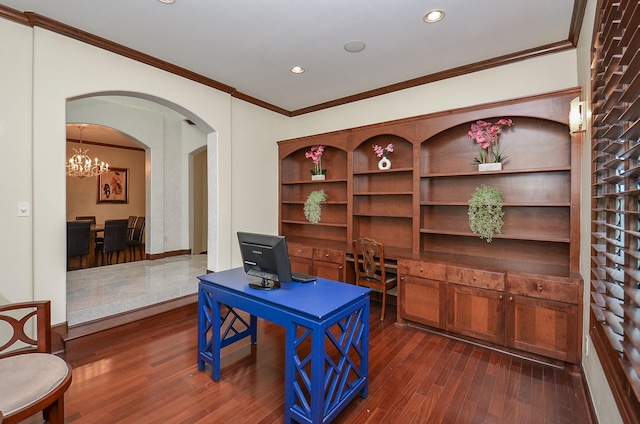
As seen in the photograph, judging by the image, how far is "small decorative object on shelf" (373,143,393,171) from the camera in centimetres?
395

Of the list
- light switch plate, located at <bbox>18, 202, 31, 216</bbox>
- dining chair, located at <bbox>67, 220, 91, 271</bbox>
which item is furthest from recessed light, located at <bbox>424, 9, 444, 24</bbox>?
dining chair, located at <bbox>67, 220, 91, 271</bbox>

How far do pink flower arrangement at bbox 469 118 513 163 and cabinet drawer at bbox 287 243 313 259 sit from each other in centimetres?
243

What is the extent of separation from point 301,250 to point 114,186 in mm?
6763

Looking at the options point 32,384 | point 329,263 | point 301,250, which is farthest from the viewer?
point 301,250

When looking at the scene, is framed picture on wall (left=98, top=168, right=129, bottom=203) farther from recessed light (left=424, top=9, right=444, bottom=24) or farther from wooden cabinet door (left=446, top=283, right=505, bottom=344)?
wooden cabinet door (left=446, top=283, right=505, bottom=344)

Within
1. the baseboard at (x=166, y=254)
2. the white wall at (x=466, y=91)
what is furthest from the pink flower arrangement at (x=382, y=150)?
the baseboard at (x=166, y=254)

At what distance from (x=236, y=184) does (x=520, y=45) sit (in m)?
3.66

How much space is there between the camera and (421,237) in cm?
366

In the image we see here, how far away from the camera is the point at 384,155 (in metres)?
4.04

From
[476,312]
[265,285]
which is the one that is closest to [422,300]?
[476,312]

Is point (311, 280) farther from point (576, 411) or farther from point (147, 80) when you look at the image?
point (147, 80)

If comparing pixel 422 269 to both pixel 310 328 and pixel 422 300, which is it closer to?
pixel 422 300

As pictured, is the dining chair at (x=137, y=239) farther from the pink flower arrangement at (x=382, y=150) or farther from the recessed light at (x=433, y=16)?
the recessed light at (x=433, y=16)

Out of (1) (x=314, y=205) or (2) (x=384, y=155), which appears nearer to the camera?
(2) (x=384, y=155)
